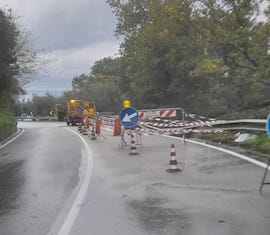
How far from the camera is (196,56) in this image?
158ft

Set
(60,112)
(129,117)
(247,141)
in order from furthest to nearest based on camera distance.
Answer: (60,112) → (129,117) → (247,141)

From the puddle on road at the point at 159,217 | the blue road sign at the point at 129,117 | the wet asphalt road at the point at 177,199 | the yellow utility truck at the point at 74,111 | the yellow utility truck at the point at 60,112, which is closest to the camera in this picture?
the puddle on road at the point at 159,217

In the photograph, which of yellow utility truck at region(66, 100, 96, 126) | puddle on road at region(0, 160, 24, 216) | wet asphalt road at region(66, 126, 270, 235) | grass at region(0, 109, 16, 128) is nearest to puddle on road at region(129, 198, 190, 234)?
wet asphalt road at region(66, 126, 270, 235)

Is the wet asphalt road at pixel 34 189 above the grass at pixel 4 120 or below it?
below

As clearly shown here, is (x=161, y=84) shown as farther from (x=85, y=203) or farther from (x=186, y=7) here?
(x=85, y=203)

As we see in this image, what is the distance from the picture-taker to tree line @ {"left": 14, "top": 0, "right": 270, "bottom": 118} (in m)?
30.9

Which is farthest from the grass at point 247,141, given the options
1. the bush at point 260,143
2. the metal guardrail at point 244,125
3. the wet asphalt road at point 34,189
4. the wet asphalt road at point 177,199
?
the wet asphalt road at point 34,189

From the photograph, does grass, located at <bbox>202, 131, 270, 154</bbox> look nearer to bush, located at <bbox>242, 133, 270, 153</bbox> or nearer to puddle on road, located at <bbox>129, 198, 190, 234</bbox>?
bush, located at <bbox>242, 133, 270, 153</bbox>

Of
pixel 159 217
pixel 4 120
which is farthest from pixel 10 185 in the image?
pixel 4 120

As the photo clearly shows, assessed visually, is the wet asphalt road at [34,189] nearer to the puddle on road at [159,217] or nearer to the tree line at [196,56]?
the puddle on road at [159,217]

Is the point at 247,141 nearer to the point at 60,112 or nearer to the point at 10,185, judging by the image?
the point at 10,185

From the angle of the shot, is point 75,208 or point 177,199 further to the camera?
point 177,199

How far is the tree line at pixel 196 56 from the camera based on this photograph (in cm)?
3086

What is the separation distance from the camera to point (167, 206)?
29.2 feet
